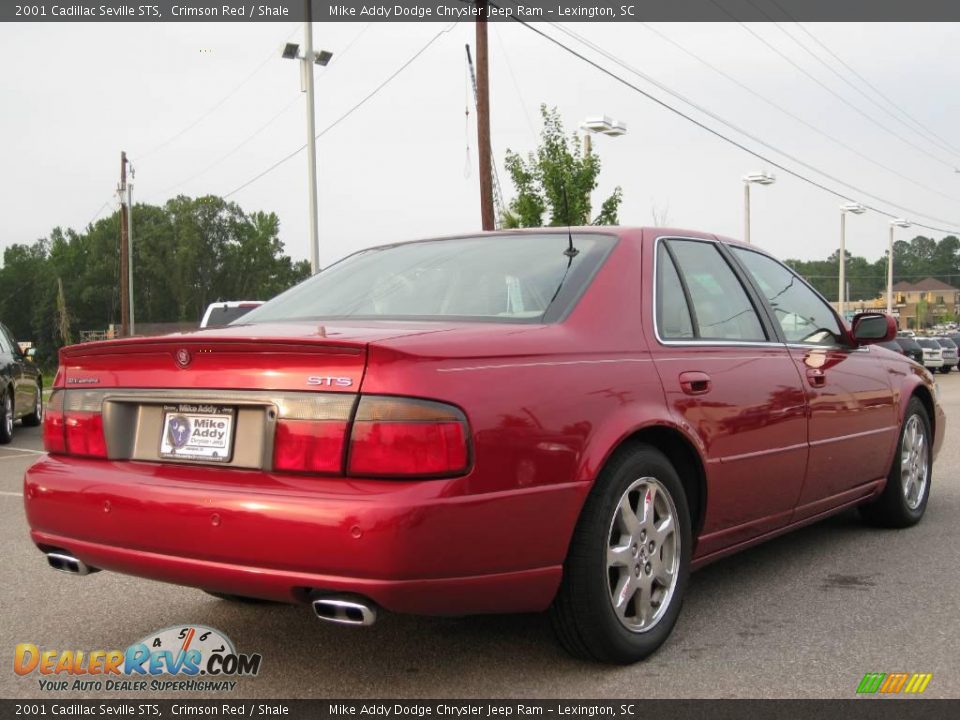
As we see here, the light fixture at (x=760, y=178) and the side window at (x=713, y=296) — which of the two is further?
the light fixture at (x=760, y=178)

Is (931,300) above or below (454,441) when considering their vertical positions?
below

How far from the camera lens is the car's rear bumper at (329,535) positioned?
112 inches

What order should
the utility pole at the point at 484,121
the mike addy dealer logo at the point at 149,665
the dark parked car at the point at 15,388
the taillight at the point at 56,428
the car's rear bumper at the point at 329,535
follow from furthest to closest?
the utility pole at the point at 484,121, the dark parked car at the point at 15,388, the taillight at the point at 56,428, the mike addy dealer logo at the point at 149,665, the car's rear bumper at the point at 329,535

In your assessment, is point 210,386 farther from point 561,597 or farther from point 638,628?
point 638,628

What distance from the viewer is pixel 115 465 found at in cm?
339

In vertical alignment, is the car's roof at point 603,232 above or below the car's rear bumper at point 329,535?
above

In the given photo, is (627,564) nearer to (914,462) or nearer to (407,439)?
(407,439)

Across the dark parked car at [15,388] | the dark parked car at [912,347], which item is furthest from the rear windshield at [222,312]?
the dark parked car at [912,347]

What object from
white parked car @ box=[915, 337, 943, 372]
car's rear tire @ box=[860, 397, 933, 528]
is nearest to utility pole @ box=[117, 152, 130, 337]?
white parked car @ box=[915, 337, 943, 372]

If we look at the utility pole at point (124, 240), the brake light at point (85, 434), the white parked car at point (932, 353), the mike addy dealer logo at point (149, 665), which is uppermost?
the utility pole at point (124, 240)

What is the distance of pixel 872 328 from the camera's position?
17.4 ft

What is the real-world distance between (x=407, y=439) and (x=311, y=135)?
61.3ft

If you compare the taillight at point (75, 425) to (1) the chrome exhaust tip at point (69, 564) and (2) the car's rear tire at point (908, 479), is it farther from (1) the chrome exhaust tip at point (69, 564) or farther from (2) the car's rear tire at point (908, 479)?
(2) the car's rear tire at point (908, 479)

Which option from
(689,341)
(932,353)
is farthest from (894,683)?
(932,353)
